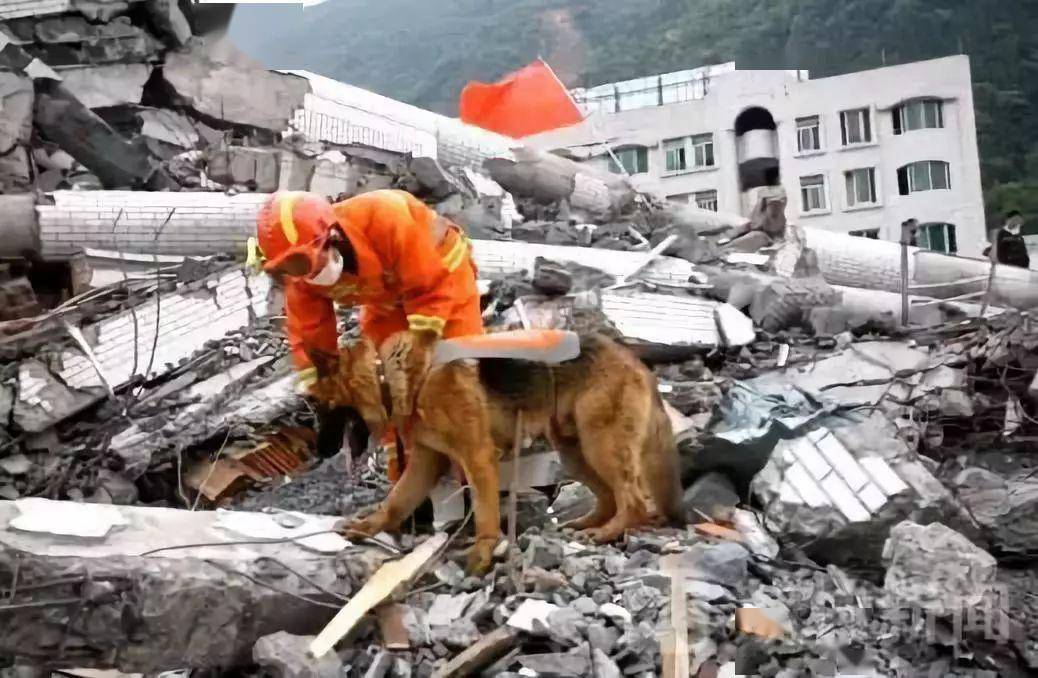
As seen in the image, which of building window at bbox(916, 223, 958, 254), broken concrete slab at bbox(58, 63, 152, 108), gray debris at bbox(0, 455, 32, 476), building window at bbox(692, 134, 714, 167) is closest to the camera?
gray debris at bbox(0, 455, 32, 476)

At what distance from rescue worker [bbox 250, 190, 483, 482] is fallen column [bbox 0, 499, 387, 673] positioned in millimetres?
500

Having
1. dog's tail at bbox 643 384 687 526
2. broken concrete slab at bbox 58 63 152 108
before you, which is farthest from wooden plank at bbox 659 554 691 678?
broken concrete slab at bbox 58 63 152 108

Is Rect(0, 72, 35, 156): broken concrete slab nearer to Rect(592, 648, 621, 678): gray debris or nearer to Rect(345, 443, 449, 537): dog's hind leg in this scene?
Rect(345, 443, 449, 537): dog's hind leg

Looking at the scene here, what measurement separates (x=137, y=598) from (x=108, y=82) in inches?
165

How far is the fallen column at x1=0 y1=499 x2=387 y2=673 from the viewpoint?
6.34 ft

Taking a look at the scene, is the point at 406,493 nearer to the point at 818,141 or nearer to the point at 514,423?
the point at 514,423

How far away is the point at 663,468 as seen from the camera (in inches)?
95.3

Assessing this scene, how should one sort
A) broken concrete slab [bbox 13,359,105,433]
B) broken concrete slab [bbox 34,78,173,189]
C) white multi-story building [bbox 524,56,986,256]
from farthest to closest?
broken concrete slab [bbox 34,78,173,189]
white multi-story building [bbox 524,56,986,256]
broken concrete slab [bbox 13,359,105,433]

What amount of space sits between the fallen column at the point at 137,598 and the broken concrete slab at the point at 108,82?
3790 mm

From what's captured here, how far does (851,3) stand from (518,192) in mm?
2183

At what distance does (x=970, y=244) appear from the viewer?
12.7 ft

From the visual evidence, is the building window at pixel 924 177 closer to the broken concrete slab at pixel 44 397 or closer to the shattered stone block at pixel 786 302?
the shattered stone block at pixel 786 302

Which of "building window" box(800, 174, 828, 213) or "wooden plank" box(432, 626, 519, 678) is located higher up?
"building window" box(800, 174, 828, 213)

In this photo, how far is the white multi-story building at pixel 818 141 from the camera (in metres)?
3.75
